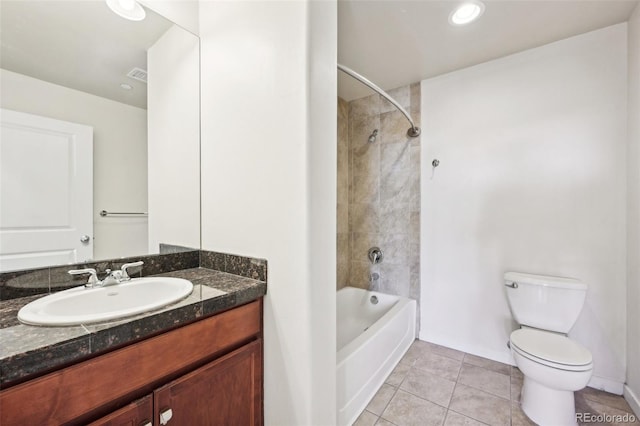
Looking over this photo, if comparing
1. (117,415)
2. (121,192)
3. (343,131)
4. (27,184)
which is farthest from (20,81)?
(343,131)

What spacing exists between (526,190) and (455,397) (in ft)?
4.94

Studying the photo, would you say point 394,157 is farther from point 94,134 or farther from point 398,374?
point 94,134

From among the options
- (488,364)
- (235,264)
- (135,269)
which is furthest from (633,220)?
(135,269)

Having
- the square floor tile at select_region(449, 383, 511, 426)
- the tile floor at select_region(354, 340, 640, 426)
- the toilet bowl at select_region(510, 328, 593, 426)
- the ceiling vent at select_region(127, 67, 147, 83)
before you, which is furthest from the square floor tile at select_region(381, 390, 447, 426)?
the ceiling vent at select_region(127, 67, 147, 83)

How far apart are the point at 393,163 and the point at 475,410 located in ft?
6.28

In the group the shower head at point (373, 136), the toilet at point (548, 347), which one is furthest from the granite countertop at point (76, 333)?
the shower head at point (373, 136)

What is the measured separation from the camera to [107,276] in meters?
1.13

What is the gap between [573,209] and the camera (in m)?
1.76

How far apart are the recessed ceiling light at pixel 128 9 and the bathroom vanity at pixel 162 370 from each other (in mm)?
1293

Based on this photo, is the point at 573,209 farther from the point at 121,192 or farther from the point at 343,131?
the point at 121,192

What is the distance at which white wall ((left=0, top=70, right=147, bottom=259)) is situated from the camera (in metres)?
1.06

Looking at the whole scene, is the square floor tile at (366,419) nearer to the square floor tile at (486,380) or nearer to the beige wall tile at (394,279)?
the square floor tile at (486,380)

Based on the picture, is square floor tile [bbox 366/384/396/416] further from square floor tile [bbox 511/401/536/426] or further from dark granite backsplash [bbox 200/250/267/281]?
dark granite backsplash [bbox 200/250/267/281]

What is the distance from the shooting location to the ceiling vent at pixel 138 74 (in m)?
1.30
